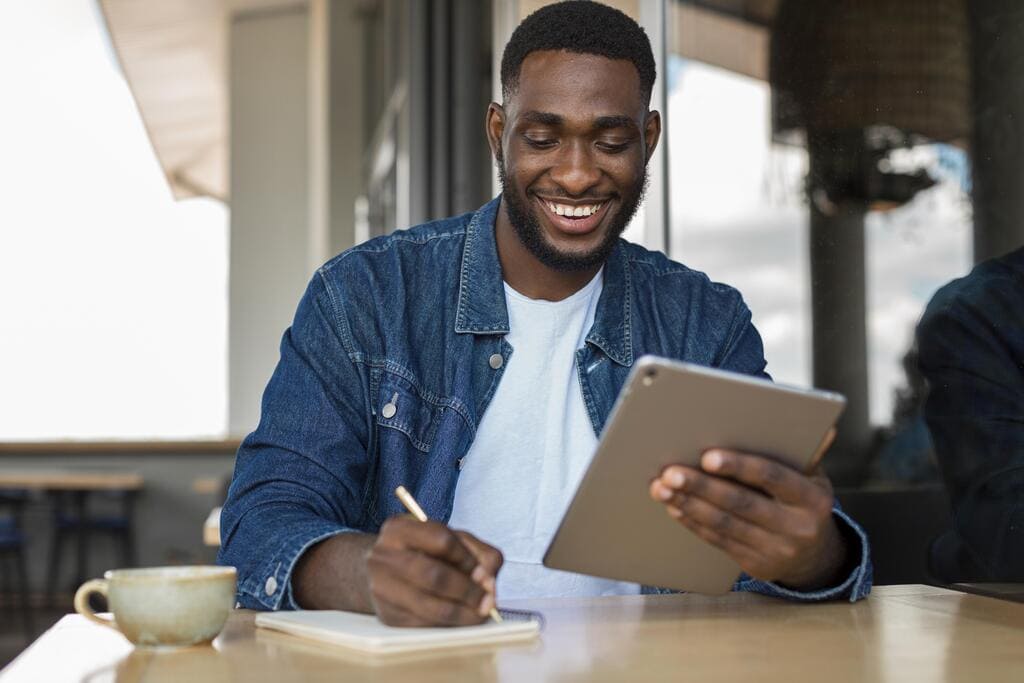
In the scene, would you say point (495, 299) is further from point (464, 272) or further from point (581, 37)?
point (581, 37)

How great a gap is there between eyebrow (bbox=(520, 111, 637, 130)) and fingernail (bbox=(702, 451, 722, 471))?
2.16 ft

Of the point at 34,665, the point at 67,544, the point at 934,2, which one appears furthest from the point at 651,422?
the point at 67,544

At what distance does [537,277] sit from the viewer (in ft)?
5.20

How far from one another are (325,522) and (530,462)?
1.21 feet

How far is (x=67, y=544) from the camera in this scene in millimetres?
6887

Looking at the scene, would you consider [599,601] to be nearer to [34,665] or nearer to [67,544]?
[34,665]

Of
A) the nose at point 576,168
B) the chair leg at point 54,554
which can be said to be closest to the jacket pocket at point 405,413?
the nose at point 576,168

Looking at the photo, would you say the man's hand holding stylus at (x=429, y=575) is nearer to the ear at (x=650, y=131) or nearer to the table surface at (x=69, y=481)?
the ear at (x=650, y=131)

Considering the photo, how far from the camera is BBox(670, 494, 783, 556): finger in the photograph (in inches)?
37.6

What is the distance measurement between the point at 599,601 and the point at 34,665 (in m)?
0.52

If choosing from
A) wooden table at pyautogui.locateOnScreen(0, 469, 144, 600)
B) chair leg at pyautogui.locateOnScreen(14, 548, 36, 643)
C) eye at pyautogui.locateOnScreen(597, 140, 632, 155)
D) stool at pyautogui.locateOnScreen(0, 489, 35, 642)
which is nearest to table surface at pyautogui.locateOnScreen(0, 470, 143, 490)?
wooden table at pyautogui.locateOnScreen(0, 469, 144, 600)

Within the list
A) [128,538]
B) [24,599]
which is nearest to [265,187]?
[128,538]

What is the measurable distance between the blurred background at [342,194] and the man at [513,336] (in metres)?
0.58

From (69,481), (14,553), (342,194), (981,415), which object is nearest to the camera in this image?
(981,415)
